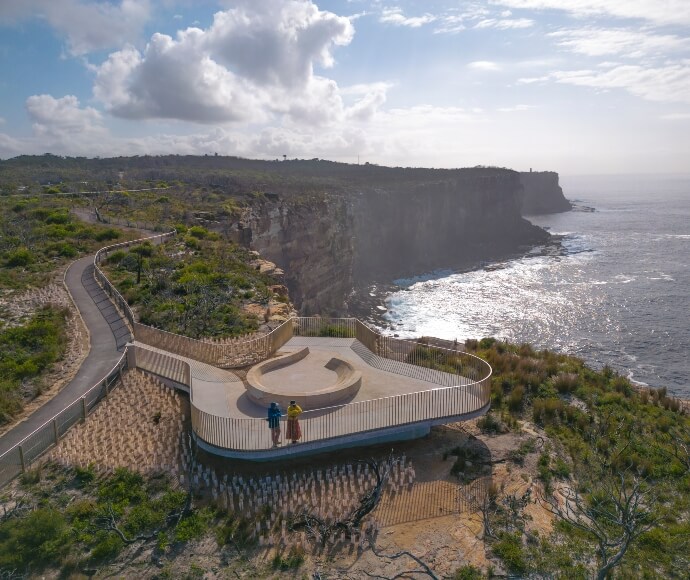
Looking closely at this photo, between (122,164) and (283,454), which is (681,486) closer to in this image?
(283,454)

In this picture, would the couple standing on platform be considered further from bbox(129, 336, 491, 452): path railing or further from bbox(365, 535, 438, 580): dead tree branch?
bbox(365, 535, 438, 580): dead tree branch

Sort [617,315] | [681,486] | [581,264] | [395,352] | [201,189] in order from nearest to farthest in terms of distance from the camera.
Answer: [681,486], [395,352], [617,315], [201,189], [581,264]

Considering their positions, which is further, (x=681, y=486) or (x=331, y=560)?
(x=681, y=486)

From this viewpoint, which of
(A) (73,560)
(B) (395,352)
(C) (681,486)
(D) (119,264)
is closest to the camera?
(A) (73,560)

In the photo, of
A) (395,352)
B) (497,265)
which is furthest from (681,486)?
(497,265)

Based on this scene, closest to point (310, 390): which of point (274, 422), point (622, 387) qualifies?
point (274, 422)

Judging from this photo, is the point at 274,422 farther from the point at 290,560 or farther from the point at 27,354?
the point at 27,354
